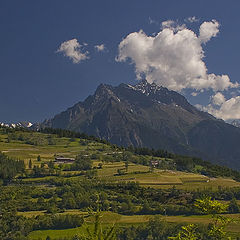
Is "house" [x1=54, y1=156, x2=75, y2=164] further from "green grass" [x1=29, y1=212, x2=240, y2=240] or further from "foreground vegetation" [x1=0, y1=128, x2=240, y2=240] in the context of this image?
"green grass" [x1=29, y1=212, x2=240, y2=240]

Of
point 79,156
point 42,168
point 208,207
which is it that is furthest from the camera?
point 79,156

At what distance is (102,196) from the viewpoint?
382ft

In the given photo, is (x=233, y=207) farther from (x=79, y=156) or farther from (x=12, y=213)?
(x=79, y=156)

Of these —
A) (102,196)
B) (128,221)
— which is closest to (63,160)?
(102,196)

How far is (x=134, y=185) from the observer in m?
134

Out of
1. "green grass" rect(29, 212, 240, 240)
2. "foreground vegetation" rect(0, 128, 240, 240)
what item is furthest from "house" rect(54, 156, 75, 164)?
"green grass" rect(29, 212, 240, 240)

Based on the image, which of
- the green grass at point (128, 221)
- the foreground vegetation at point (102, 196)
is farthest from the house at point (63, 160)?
the green grass at point (128, 221)

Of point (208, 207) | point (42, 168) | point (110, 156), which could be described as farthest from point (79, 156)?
point (208, 207)

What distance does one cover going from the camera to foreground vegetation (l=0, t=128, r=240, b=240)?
286 feet

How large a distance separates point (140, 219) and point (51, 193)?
40.2 m

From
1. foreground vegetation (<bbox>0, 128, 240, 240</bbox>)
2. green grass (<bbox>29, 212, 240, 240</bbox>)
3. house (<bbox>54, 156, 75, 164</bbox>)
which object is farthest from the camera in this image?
house (<bbox>54, 156, 75, 164</bbox>)

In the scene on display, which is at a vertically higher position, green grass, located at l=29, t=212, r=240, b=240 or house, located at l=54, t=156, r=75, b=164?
house, located at l=54, t=156, r=75, b=164

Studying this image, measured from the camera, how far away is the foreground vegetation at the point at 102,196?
87188 mm

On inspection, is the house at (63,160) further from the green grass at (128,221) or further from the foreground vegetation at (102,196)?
the green grass at (128,221)
